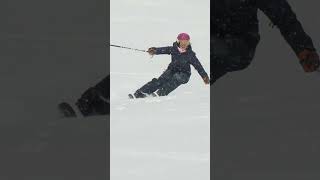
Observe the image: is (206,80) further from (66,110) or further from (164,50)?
(66,110)

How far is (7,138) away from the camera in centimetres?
317

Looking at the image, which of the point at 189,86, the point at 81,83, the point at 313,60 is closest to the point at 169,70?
the point at 189,86

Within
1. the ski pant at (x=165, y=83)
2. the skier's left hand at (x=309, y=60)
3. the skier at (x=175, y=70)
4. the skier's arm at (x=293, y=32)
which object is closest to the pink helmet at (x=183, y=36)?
the skier at (x=175, y=70)

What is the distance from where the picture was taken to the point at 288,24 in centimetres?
320

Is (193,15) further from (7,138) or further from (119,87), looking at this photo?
(7,138)

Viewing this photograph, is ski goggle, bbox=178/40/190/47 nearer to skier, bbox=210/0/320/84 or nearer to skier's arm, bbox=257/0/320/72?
skier, bbox=210/0/320/84

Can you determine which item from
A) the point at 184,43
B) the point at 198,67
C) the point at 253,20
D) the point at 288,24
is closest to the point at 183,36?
the point at 184,43

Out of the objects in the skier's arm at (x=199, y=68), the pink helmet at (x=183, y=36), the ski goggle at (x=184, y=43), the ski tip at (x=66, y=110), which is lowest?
the ski tip at (x=66, y=110)

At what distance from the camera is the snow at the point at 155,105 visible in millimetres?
3182

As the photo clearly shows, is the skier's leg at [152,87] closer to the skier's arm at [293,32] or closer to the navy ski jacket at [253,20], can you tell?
the navy ski jacket at [253,20]

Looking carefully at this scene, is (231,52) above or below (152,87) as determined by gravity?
above

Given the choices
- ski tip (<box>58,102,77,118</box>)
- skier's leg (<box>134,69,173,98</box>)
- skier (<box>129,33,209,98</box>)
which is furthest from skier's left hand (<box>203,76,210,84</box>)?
ski tip (<box>58,102,77,118</box>)

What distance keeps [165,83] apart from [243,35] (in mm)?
352

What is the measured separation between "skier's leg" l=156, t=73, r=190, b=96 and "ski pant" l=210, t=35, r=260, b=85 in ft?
0.34
